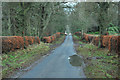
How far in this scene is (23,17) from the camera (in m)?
13.7

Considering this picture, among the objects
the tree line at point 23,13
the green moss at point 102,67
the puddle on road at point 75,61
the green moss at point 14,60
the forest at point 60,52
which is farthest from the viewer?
the tree line at point 23,13

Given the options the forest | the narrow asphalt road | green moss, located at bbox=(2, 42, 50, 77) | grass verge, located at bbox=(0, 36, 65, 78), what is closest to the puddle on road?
the forest

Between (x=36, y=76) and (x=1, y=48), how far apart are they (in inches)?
201

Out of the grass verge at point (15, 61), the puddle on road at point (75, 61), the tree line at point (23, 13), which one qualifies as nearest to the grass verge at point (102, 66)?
the puddle on road at point (75, 61)

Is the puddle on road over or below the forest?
below

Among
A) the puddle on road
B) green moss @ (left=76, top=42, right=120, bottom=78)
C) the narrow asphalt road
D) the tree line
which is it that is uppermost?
the tree line

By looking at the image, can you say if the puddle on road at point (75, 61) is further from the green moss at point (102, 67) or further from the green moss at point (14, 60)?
the green moss at point (14, 60)

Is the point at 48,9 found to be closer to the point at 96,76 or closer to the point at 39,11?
the point at 39,11

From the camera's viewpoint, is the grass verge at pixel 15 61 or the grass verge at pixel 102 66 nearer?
the grass verge at pixel 102 66

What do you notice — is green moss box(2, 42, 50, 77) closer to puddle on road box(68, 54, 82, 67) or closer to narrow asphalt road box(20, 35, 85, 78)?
narrow asphalt road box(20, 35, 85, 78)

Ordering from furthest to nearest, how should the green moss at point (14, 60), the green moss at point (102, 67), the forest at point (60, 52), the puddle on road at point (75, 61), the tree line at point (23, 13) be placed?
1. the tree line at point (23, 13)
2. the puddle on road at point (75, 61)
3. the green moss at point (14, 60)
4. the forest at point (60, 52)
5. the green moss at point (102, 67)

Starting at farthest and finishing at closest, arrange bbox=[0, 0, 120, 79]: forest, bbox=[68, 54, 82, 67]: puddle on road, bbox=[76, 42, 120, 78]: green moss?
bbox=[68, 54, 82, 67]: puddle on road
bbox=[0, 0, 120, 79]: forest
bbox=[76, 42, 120, 78]: green moss

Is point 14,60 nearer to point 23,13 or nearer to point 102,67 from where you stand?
point 102,67

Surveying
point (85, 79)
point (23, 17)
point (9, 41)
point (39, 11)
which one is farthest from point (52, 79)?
point (39, 11)
